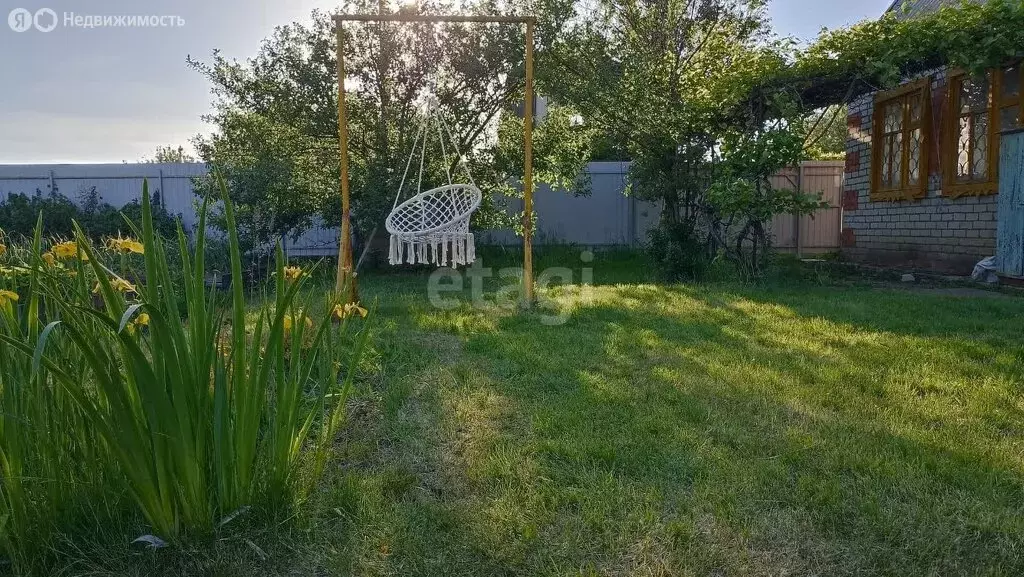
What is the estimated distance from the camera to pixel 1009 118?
6496 millimetres

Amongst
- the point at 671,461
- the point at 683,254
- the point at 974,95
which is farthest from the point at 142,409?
the point at 974,95

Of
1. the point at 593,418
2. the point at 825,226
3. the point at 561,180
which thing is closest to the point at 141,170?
the point at 561,180

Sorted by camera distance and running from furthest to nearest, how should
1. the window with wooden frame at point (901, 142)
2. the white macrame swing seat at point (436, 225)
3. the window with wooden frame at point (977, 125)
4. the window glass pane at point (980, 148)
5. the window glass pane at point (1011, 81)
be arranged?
the window with wooden frame at point (901, 142)
the window glass pane at point (980, 148)
the window with wooden frame at point (977, 125)
the window glass pane at point (1011, 81)
the white macrame swing seat at point (436, 225)

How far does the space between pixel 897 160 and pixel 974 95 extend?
153 cm

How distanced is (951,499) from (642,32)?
7648 millimetres

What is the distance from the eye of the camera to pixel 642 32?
28.1ft

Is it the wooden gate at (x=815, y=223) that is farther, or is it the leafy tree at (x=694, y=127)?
the wooden gate at (x=815, y=223)

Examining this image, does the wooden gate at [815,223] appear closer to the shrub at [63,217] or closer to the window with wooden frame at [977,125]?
the window with wooden frame at [977,125]

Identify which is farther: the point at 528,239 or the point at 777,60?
the point at 777,60

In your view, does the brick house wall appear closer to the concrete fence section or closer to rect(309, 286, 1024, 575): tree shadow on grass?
the concrete fence section

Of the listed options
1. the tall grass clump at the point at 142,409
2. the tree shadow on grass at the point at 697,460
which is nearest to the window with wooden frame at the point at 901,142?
the tree shadow on grass at the point at 697,460

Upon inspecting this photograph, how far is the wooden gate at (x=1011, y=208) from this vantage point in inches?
203

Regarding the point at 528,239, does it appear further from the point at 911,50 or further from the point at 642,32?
the point at 642,32

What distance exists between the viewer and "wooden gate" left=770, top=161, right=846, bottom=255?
1141 cm
